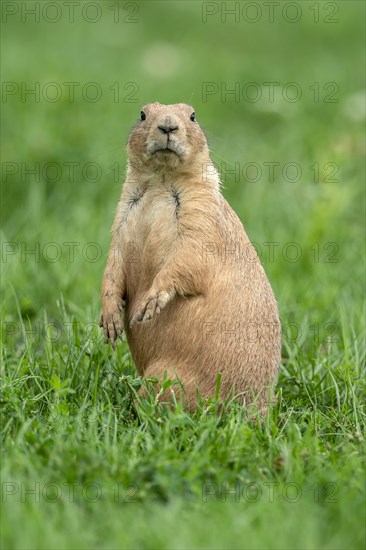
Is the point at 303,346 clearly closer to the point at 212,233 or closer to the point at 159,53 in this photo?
the point at 212,233

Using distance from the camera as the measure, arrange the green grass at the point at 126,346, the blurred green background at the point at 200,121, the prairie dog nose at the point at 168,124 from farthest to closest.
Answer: the blurred green background at the point at 200,121
the prairie dog nose at the point at 168,124
the green grass at the point at 126,346

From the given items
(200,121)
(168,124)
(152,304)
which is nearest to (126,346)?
(152,304)

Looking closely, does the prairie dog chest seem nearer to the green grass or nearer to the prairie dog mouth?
the prairie dog mouth

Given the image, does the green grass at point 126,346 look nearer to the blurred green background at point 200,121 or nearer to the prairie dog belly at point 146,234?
the blurred green background at point 200,121

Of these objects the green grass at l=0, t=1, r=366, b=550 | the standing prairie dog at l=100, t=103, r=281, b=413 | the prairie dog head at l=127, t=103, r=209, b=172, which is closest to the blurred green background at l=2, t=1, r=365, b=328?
the green grass at l=0, t=1, r=366, b=550

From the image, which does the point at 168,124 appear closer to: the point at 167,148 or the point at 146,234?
the point at 167,148

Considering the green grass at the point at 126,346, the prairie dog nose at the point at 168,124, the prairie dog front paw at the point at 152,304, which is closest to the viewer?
the green grass at the point at 126,346

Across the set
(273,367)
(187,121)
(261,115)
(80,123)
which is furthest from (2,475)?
(261,115)

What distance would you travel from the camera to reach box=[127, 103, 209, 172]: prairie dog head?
4.44m

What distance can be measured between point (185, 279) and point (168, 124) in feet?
2.40

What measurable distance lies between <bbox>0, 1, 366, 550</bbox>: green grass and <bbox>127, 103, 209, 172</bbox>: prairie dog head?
28.1 inches

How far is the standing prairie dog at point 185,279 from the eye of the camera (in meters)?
4.38

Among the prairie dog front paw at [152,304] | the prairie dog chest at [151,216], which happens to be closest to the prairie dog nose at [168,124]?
the prairie dog chest at [151,216]

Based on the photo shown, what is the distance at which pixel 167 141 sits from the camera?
444 centimetres
